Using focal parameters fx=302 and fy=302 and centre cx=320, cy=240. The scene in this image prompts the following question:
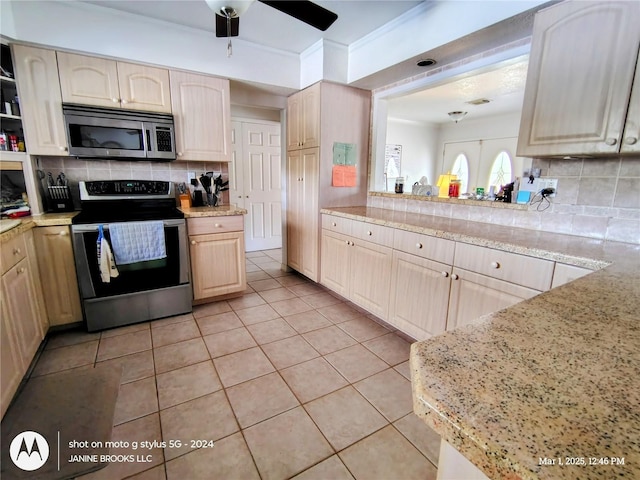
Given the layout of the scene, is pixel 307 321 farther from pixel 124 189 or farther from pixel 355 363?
pixel 124 189

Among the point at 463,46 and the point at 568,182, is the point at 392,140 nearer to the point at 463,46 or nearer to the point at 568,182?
the point at 463,46

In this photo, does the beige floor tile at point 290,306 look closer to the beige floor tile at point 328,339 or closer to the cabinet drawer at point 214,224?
the beige floor tile at point 328,339

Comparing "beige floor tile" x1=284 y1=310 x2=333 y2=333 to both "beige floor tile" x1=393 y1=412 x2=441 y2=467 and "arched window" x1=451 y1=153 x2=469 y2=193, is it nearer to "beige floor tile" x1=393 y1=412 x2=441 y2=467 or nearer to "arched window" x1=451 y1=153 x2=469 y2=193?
"beige floor tile" x1=393 y1=412 x2=441 y2=467

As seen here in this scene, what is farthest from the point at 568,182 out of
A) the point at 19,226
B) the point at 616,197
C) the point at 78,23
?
the point at 78,23

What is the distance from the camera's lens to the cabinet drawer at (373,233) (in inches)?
91.4

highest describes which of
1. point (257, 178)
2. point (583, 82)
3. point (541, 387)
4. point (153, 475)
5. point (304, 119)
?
point (304, 119)

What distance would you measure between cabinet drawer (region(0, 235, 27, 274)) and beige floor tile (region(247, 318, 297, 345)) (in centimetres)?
153

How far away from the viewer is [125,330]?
2.44 meters

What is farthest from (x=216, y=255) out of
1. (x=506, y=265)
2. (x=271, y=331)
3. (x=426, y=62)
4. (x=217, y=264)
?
(x=426, y=62)

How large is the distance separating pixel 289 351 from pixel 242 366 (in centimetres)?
35

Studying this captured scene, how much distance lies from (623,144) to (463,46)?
48.3 inches

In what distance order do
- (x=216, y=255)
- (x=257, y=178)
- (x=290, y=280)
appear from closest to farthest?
(x=216, y=255)
(x=290, y=280)
(x=257, y=178)

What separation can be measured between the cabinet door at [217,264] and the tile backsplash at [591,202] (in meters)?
2.28

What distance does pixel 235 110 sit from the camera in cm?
421
